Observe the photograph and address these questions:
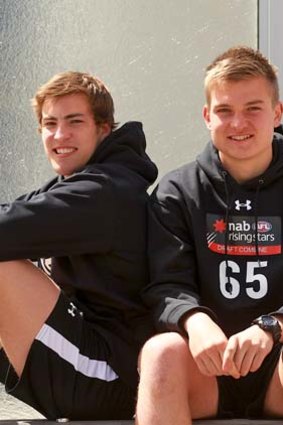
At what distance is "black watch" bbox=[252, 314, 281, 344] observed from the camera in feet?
8.89

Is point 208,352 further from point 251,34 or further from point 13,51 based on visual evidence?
point 13,51

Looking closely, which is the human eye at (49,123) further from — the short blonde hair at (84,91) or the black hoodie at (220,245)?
the black hoodie at (220,245)

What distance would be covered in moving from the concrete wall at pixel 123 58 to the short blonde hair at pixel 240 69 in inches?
34.9

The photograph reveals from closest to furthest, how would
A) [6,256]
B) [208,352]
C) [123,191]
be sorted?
[208,352] < [6,256] < [123,191]

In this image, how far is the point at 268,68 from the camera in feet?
10.2

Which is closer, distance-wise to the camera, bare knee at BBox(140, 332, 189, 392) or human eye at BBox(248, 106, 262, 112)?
bare knee at BBox(140, 332, 189, 392)

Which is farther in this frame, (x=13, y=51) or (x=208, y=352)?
(x=13, y=51)

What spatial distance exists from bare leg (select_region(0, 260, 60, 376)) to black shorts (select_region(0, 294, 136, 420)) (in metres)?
0.03

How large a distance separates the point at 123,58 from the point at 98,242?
1313 mm

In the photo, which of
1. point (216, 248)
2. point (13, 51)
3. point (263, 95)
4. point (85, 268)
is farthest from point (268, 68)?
point (13, 51)

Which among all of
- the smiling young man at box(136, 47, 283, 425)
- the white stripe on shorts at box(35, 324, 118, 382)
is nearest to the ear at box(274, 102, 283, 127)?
the smiling young man at box(136, 47, 283, 425)

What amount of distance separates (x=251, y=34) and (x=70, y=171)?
112 cm

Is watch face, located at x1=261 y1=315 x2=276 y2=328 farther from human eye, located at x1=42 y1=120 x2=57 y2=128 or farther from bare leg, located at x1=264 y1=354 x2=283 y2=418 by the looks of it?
human eye, located at x1=42 y1=120 x2=57 y2=128

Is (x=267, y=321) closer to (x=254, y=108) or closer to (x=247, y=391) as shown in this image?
(x=247, y=391)
